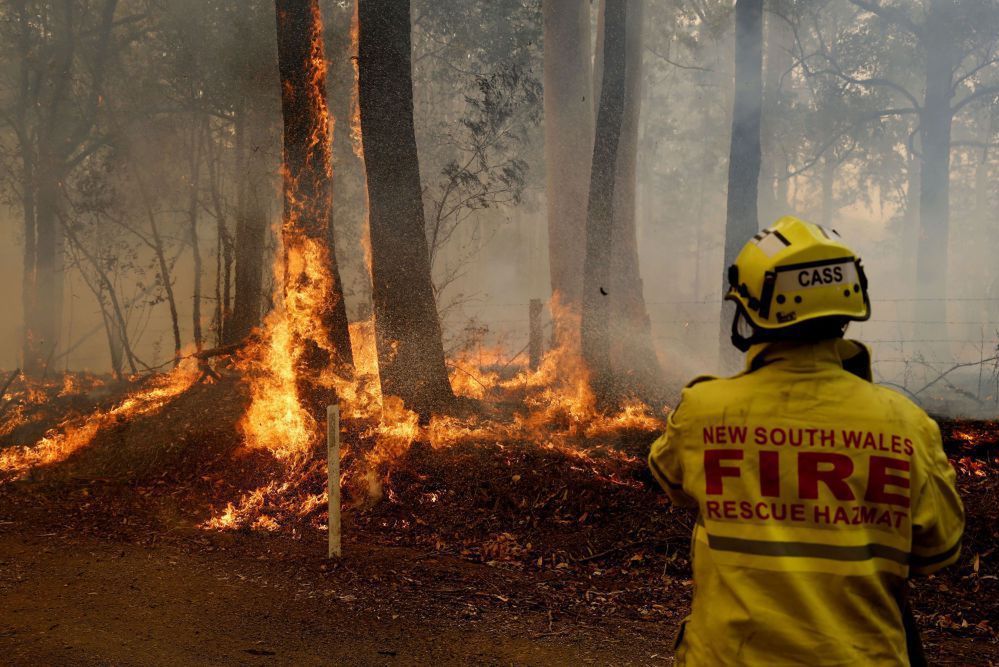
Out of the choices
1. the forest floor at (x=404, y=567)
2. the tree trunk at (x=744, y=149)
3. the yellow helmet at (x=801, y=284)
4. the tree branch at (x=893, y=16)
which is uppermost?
the tree branch at (x=893, y=16)

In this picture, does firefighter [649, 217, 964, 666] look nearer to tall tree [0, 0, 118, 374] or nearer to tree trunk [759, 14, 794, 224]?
tall tree [0, 0, 118, 374]

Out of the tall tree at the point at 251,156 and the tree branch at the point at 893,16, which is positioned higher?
the tree branch at the point at 893,16

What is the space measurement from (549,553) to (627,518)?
0.85m

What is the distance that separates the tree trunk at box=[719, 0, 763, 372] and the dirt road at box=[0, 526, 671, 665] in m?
9.35

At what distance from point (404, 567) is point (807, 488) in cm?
520

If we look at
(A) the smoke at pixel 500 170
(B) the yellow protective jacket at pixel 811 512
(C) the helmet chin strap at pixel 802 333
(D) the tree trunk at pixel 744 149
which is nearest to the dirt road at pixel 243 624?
(B) the yellow protective jacket at pixel 811 512

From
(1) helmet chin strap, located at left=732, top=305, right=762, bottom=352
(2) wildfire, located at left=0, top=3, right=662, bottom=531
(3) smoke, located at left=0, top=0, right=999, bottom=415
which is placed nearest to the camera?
(1) helmet chin strap, located at left=732, top=305, right=762, bottom=352

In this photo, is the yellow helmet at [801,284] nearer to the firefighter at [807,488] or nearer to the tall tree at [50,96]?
the firefighter at [807,488]

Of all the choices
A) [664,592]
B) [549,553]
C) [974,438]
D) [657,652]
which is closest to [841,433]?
[657,652]

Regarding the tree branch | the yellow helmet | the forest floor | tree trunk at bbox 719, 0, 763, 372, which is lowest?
the forest floor

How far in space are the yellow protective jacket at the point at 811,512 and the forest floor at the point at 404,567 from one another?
127 inches

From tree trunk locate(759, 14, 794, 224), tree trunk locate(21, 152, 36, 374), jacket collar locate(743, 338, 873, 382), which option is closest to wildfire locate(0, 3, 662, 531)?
jacket collar locate(743, 338, 873, 382)

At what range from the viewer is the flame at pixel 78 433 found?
1073 centimetres

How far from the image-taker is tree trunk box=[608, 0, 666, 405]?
49.6 feet
